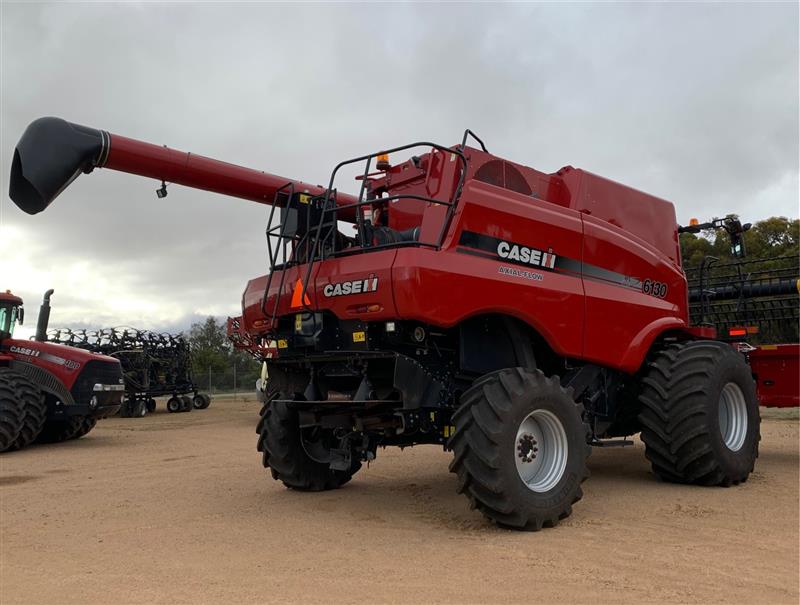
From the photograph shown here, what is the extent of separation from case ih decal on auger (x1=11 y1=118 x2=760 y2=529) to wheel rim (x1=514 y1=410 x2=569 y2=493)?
16mm

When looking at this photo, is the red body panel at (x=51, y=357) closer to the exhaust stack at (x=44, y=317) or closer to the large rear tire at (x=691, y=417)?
the exhaust stack at (x=44, y=317)

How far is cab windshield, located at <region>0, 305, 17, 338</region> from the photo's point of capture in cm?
1306

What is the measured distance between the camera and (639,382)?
7.46 meters

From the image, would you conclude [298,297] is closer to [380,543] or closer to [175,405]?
[380,543]

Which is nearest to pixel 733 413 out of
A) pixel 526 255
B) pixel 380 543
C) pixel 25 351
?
pixel 526 255

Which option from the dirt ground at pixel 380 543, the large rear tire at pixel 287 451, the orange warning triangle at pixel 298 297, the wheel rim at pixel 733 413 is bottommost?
the dirt ground at pixel 380 543

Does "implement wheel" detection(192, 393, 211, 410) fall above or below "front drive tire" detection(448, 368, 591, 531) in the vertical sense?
below

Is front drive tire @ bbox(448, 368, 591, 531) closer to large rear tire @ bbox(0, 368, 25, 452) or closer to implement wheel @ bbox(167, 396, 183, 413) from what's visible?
large rear tire @ bbox(0, 368, 25, 452)

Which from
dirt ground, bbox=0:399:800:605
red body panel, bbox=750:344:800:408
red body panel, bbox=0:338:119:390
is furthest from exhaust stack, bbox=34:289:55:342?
red body panel, bbox=750:344:800:408

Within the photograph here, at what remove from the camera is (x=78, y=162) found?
5.89m

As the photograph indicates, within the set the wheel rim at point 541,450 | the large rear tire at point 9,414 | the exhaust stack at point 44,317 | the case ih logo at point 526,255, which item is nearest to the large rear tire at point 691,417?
the wheel rim at point 541,450

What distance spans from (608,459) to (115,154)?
24.5 feet

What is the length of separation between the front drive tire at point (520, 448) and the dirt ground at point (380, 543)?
0.23 m

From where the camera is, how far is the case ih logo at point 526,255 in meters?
5.86
